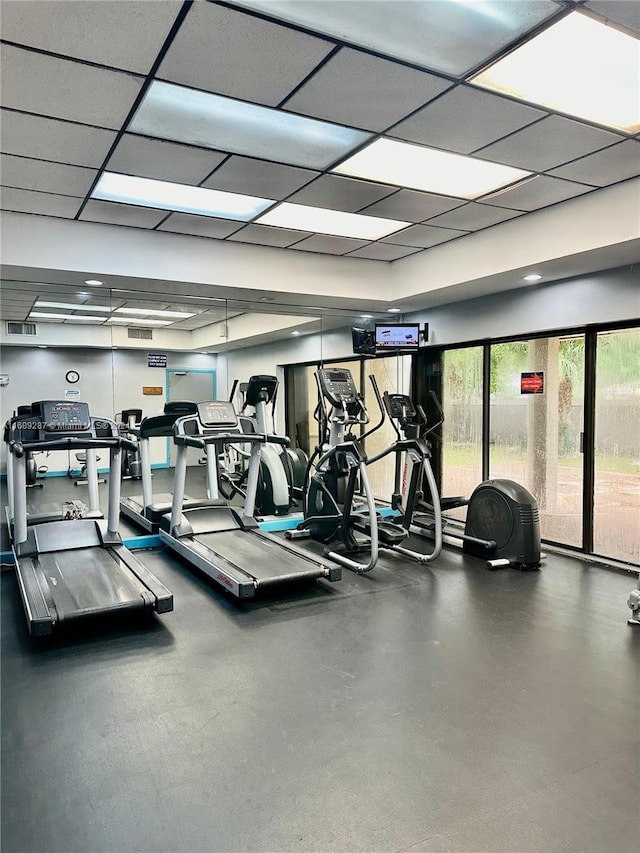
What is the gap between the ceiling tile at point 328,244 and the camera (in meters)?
5.85

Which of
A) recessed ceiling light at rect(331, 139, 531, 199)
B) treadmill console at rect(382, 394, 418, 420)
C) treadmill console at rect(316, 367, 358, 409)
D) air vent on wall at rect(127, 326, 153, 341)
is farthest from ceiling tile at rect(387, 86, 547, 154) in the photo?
air vent on wall at rect(127, 326, 153, 341)

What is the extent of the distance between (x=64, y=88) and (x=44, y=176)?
4.34ft

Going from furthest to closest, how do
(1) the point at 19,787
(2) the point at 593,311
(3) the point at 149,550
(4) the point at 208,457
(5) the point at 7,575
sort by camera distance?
(4) the point at 208,457 < (3) the point at 149,550 < (2) the point at 593,311 < (5) the point at 7,575 < (1) the point at 19,787

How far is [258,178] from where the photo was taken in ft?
13.9

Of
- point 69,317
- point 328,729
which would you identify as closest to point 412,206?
point 69,317

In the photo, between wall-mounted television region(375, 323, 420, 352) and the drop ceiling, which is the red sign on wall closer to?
wall-mounted television region(375, 323, 420, 352)

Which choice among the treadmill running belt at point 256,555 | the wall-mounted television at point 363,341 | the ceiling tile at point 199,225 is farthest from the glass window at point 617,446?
the ceiling tile at point 199,225

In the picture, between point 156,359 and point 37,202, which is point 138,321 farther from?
point 37,202

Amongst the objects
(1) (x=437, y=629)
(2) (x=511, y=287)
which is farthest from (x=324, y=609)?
(2) (x=511, y=287)

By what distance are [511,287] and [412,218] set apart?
1555 mm

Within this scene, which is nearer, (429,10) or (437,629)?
(429,10)

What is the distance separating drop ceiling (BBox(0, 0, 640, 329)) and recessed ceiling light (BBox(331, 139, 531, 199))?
8 centimetres

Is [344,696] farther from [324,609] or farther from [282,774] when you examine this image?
[324,609]

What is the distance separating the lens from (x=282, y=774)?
239 cm
